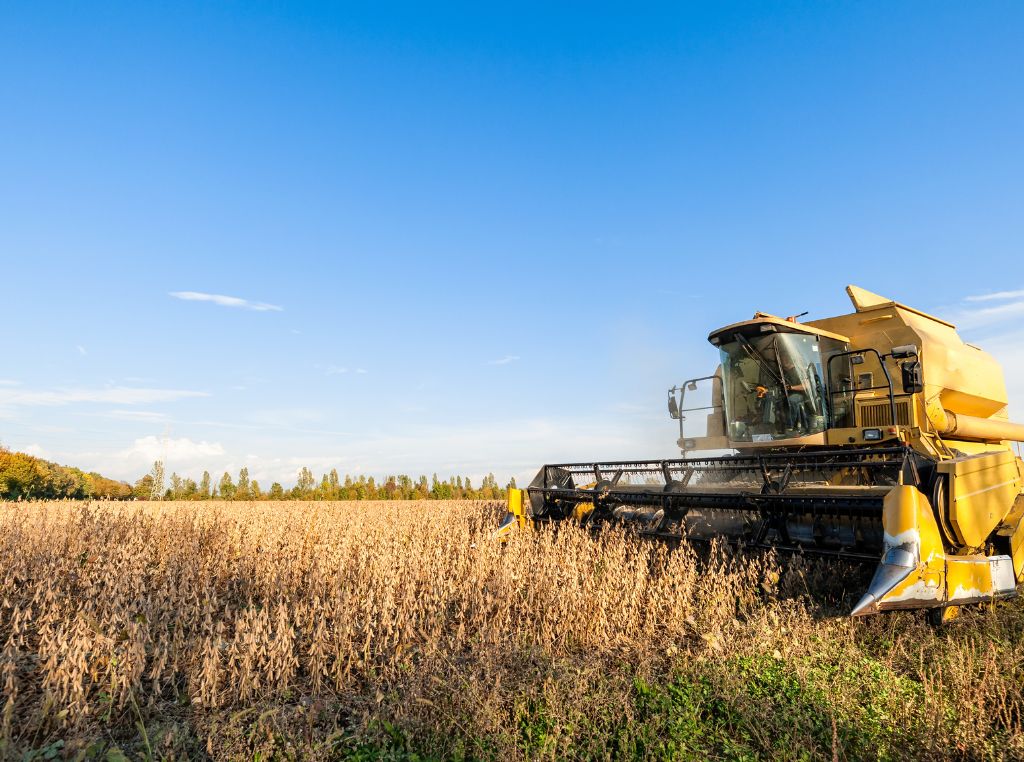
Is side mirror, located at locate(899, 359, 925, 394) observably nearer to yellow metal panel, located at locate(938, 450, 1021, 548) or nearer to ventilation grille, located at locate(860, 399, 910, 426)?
ventilation grille, located at locate(860, 399, 910, 426)

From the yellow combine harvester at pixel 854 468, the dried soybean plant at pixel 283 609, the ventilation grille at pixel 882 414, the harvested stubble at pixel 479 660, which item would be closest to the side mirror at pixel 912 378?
the yellow combine harvester at pixel 854 468

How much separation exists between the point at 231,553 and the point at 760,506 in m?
5.24

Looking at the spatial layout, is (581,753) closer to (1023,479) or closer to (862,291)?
(1023,479)

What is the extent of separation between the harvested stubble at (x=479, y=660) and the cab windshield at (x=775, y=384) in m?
2.29

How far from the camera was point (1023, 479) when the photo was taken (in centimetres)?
666

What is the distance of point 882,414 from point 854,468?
2.17m

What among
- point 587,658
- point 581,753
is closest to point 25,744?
point 581,753

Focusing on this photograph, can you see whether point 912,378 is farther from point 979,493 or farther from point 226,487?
point 226,487

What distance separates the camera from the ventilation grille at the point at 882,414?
7.45m

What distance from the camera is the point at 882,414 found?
7652mm

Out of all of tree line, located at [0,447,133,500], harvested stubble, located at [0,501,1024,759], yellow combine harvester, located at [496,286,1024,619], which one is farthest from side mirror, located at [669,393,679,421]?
tree line, located at [0,447,133,500]

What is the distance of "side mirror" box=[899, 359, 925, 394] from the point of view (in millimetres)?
6809

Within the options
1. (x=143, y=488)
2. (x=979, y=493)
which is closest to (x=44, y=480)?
(x=143, y=488)

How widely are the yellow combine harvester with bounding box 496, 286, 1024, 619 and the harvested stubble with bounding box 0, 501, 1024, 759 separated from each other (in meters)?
0.52
